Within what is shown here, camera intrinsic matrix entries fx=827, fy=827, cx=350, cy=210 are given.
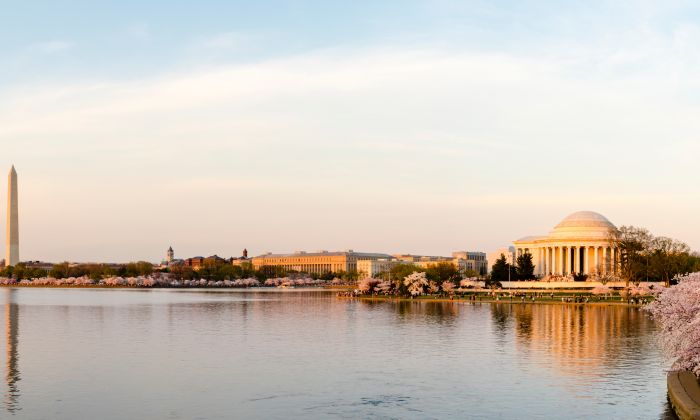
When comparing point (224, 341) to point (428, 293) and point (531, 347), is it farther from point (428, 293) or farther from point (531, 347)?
point (428, 293)

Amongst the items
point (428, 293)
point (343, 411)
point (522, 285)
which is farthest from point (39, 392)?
point (522, 285)

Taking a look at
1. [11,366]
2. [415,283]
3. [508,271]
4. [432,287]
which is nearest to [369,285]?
[432,287]

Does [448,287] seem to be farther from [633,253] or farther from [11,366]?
[11,366]

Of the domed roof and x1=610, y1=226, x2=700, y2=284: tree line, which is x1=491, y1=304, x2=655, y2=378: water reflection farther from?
the domed roof

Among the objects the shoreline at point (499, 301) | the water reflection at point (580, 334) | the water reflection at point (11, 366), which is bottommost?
the shoreline at point (499, 301)

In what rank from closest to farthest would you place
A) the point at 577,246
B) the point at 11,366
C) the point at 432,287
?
the point at 11,366 < the point at 432,287 < the point at 577,246

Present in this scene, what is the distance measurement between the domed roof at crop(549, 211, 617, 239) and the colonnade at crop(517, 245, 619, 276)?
2.70 m

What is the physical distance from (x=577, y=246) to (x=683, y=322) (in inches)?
5604

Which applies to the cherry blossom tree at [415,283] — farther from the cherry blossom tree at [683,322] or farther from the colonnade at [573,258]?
the cherry blossom tree at [683,322]

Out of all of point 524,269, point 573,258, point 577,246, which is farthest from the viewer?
point 573,258

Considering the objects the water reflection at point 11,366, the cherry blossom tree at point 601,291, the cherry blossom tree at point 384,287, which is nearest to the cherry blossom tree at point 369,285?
the cherry blossom tree at point 384,287

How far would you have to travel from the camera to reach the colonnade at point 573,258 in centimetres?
17250

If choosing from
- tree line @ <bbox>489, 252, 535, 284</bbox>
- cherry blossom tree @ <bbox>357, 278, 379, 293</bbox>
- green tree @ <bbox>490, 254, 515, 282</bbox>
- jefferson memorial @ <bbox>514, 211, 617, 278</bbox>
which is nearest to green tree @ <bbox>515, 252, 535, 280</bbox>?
tree line @ <bbox>489, 252, 535, 284</bbox>

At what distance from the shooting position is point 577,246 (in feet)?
574
